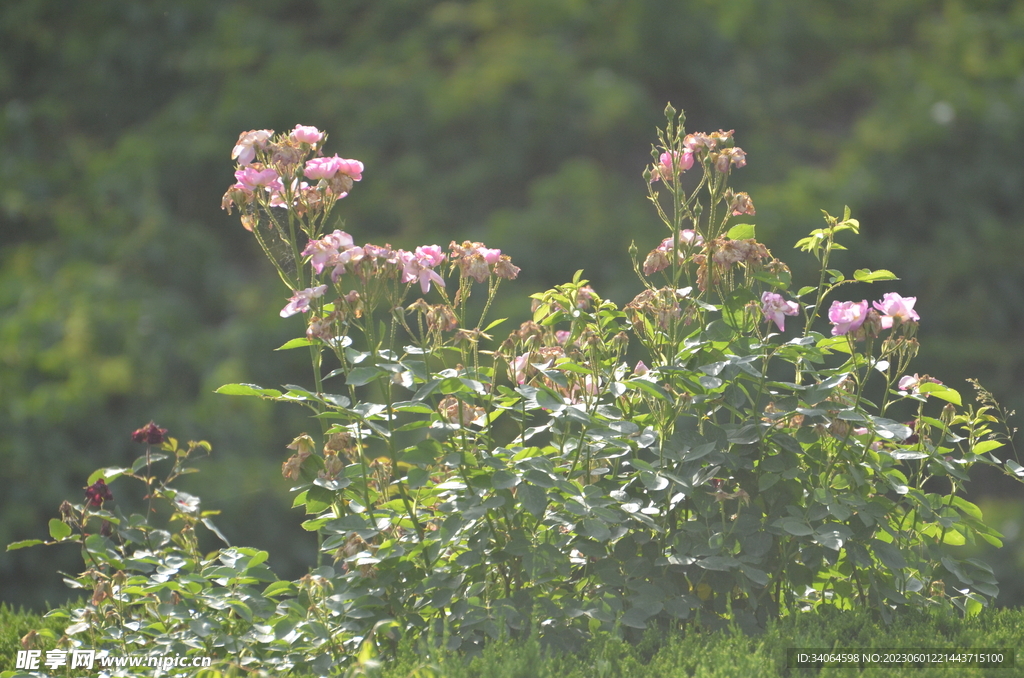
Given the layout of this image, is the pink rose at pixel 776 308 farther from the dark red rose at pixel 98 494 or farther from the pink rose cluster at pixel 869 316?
the dark red rose at pixel 98 494

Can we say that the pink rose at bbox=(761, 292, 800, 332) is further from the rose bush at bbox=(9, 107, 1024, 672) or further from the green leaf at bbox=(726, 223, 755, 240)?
the green leaf at bbox=(726, 223, 755, 240)

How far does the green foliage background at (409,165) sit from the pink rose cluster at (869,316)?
347 cm

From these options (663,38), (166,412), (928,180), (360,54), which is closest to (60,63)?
(360,54)

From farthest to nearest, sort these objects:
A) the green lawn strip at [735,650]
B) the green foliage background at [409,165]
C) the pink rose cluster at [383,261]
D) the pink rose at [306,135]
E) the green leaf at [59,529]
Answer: the green foliage background at [409,165] < the green leaf at [59,529] < the pink rose at [306,135] < the pink rose cluster at [383,261] < the green lawn strip at [735,650]

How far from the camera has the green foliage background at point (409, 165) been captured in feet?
17.5

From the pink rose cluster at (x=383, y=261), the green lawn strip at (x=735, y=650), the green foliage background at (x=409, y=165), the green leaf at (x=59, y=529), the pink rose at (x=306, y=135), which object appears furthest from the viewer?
the green foliage background at (x=409, y=165)

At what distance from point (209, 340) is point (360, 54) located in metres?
3.36

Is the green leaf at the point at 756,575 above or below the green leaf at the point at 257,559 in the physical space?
below

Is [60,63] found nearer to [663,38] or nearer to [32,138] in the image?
[32,138]

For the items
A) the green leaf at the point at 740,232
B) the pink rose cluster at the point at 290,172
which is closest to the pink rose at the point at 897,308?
the green leaf at the point at 740,232

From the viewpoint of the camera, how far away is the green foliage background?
17.5 ft

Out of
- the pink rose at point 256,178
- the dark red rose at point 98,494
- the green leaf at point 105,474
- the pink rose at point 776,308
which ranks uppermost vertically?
the pink rose at point 256,178

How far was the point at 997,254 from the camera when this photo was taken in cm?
632

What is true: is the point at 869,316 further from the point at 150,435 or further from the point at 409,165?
the point at 409,165
